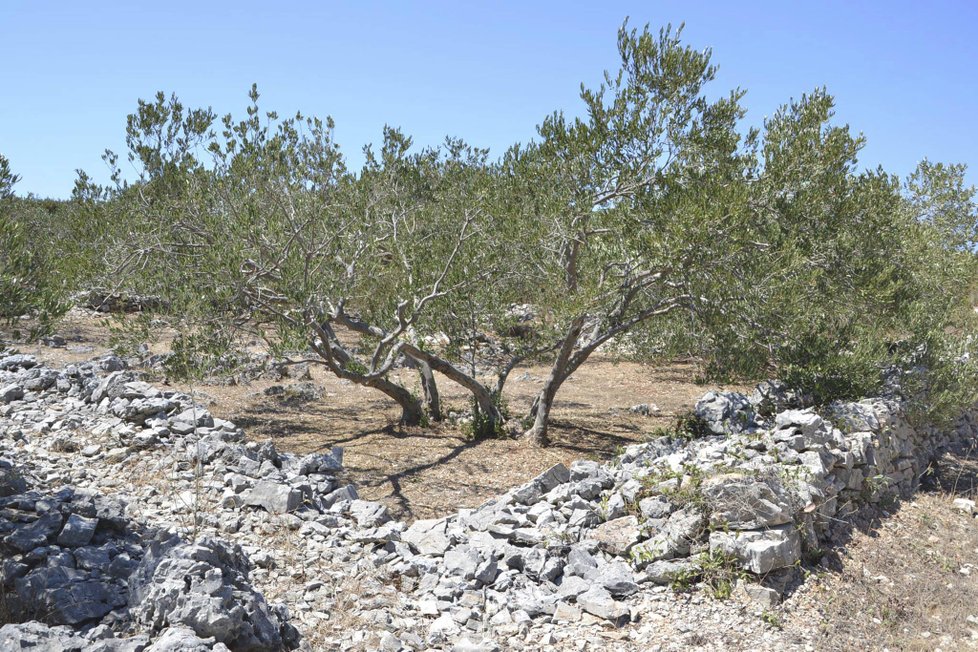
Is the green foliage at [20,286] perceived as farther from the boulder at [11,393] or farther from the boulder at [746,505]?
the boulder at [746,505]

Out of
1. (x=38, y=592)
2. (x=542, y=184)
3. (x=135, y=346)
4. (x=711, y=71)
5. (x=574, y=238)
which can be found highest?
(x=711, y=71)

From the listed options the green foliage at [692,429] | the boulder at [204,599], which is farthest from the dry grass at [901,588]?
the boulder at [204,599]

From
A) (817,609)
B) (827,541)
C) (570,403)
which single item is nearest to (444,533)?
(817,609)

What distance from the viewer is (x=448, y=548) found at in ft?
25.9

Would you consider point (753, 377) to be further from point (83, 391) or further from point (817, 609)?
point (83, 391)

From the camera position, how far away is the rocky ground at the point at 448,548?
5.72 meters

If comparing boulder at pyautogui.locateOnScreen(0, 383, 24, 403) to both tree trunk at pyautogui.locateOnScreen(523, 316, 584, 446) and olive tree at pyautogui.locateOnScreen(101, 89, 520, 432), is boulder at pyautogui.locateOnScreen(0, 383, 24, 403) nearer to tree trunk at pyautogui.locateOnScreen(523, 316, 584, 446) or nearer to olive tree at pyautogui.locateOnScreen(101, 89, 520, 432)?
olive tree at pyautogui.locateOnScreen(101, 89, 520, 432)

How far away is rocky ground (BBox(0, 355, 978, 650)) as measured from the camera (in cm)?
572

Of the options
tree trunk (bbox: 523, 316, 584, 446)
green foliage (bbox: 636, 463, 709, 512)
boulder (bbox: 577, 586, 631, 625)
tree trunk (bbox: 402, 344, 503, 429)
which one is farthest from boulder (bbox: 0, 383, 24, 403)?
green foliage (bbox: 636, 463, 709, 512)

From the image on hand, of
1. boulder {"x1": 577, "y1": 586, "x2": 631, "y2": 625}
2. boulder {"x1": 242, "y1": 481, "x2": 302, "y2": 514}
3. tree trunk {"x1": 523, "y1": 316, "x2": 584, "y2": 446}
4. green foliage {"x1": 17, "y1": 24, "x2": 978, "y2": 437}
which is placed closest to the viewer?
boulder {"x1": 577, "y1": 586, "x2": 631, "y2": 625}

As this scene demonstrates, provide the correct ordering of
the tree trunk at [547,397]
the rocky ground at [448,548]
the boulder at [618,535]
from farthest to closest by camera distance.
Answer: the tree trunk at [547,397]
the boulder at [618,535]
the rocky ground at [448,548]

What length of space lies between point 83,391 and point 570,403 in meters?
11.0

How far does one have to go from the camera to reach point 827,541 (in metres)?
8.25

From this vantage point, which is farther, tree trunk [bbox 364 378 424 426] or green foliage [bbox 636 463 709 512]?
tree trunk [bbox 364 378 424 426]
